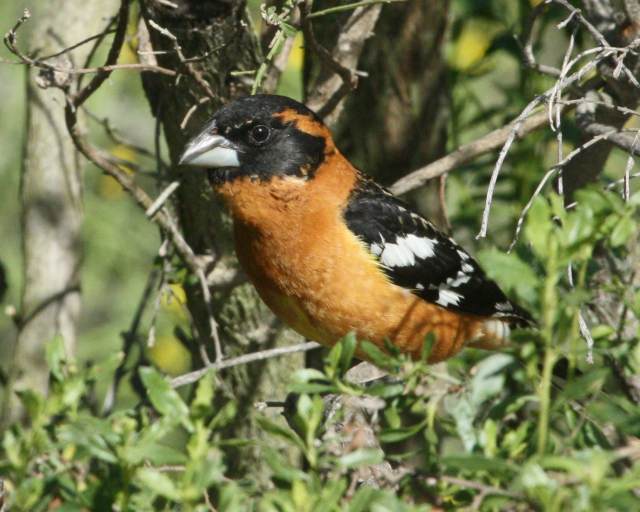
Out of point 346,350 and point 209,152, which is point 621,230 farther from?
point 209,152

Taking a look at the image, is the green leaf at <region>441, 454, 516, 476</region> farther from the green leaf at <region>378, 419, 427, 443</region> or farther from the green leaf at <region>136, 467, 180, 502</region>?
the green leaf at <region>136, 467, 180, 502</region>

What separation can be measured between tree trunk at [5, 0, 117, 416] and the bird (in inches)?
39.2

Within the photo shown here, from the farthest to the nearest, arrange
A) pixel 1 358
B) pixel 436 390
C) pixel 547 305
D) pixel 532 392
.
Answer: pixel 1 358, pixel 436 390, pixel 532 392, pixel 547 305

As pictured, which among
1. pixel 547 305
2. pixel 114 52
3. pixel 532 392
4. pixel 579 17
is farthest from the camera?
pixel 114 52

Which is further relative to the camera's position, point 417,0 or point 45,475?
point 417,0

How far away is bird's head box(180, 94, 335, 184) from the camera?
10.4 ft

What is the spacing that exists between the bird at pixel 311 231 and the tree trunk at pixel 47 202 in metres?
0.99

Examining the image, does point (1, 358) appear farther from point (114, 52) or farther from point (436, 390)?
point (436, 390)

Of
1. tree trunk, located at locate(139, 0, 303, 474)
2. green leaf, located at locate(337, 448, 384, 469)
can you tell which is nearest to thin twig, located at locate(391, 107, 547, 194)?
tree trunk, located at locate(139, 0, 303, 474)

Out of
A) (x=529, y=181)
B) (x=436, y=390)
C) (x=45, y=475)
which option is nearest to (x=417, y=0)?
(x=529, y=181)

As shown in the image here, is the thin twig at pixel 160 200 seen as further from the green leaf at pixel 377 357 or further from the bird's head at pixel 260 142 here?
the green leaf at pixel 377 357

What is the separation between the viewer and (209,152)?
317 centimetres

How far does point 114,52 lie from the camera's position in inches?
123

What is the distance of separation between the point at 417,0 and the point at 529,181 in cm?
85
